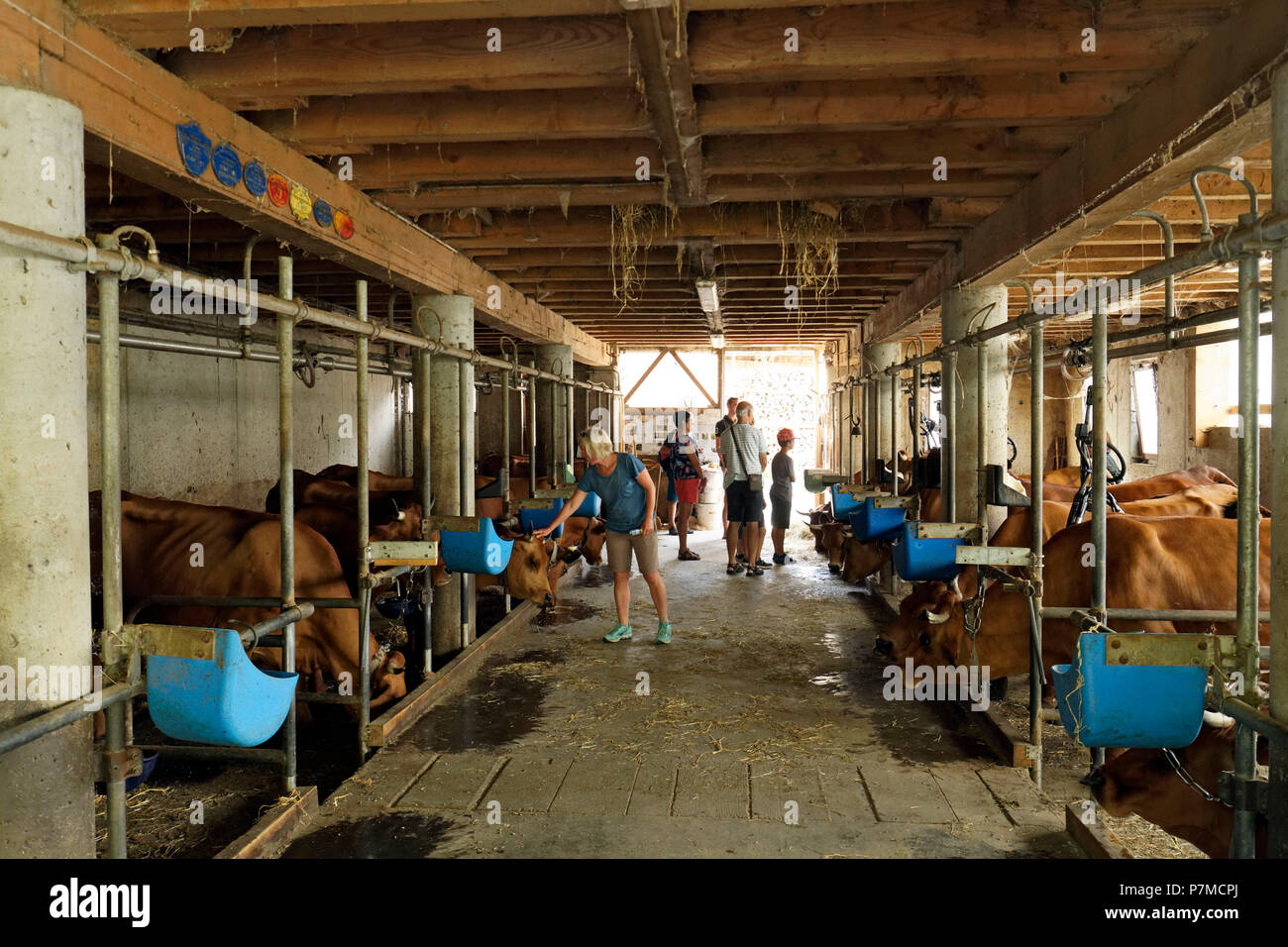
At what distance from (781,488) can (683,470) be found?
4.74 feet

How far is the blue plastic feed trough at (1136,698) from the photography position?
2416 millimetres

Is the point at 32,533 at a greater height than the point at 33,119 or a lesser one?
lesser

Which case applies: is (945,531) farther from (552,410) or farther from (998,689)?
(552,410)

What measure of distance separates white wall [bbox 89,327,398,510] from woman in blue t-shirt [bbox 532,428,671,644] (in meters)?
3.15

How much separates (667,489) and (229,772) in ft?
25.4

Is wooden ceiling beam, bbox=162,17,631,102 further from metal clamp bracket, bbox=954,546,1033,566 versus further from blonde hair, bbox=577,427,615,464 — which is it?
blonde hair, bbox=577,427,615,464

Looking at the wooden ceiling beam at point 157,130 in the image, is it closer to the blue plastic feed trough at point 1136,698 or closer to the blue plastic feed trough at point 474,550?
the blue plastic feed trough at point 474,550

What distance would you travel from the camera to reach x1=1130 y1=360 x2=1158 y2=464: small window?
14.5m

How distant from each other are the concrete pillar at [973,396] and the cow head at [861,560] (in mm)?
1804

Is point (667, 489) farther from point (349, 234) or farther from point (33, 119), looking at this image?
point (33, 119)

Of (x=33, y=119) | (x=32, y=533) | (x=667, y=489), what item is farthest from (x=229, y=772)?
(x=667, y=489)

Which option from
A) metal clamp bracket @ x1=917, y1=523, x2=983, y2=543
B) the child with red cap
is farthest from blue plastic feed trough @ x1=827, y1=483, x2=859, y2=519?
metal clamp bracket @ x1=917, y1=523, x2=983, y2=543

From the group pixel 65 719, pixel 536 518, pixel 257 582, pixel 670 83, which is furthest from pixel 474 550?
pixel 65 719
